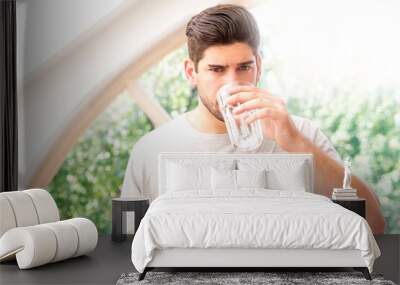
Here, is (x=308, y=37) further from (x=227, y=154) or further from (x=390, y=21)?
(x=227, y=154)

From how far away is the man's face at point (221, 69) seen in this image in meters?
7.07

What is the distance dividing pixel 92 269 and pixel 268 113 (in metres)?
2.69

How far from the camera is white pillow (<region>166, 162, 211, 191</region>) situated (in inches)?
260

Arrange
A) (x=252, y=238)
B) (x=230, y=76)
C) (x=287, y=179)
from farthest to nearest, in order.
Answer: (x=230, y=76) → (x=287, y=179) → (x=252, y=238)

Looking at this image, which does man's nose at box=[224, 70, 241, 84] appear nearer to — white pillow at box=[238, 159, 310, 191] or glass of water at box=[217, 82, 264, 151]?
glass of water at box=[217, 82, 264, 151]

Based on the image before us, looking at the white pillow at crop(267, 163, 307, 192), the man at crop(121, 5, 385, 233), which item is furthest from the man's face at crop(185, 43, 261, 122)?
the white pillow at crop(267, 163, 307, 192)

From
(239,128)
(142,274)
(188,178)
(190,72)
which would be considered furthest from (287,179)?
(142,274)

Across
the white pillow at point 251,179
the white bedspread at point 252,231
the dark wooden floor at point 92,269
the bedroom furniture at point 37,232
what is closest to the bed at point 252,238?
the white bedspread at point 252,231

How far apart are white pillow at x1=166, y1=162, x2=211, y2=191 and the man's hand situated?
2.62 feet

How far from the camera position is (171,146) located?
7.30 meters

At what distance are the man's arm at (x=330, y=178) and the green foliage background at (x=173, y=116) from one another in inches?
3.2

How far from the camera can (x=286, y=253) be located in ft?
16.2

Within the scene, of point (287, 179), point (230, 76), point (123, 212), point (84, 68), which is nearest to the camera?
point (287, 179)

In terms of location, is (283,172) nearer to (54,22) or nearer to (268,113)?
(268,113)
